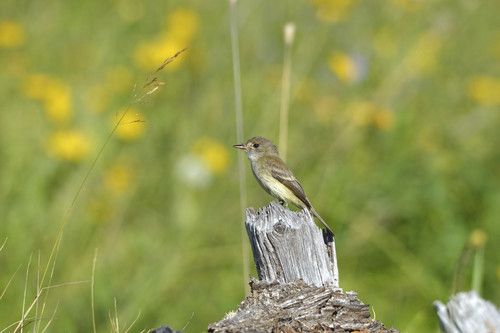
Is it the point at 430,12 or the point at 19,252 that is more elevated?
the point at 430,12

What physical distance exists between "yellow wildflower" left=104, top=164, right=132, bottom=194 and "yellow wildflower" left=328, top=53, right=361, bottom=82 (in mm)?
1932

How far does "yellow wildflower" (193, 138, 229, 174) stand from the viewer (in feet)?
24.8

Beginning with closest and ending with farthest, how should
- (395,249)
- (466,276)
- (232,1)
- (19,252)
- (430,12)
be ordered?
(232,1), (19,252), (466,276), (395,249), (430,12)

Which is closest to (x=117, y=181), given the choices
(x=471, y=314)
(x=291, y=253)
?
(x=291, y=253)

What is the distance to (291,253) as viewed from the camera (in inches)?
139

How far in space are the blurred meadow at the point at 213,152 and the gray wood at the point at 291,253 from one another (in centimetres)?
272

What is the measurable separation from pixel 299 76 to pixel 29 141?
2568mm

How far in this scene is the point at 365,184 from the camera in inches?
309

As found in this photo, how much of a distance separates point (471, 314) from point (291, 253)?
3.05ft

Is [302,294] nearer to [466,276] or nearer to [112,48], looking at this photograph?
[466,276]

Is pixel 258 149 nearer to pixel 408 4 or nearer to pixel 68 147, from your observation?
pixel 68 147

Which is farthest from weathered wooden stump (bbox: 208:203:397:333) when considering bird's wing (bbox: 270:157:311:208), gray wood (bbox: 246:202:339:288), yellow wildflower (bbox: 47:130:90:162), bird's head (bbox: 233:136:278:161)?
yellow wildflower (bbox: 47:130:90:162)

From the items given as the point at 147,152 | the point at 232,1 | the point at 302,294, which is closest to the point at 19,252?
the point at 147,152

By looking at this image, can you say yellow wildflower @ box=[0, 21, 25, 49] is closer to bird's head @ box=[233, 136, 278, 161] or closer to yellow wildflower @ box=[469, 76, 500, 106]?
bird's head @ box=[233, 136, 278, 161]
